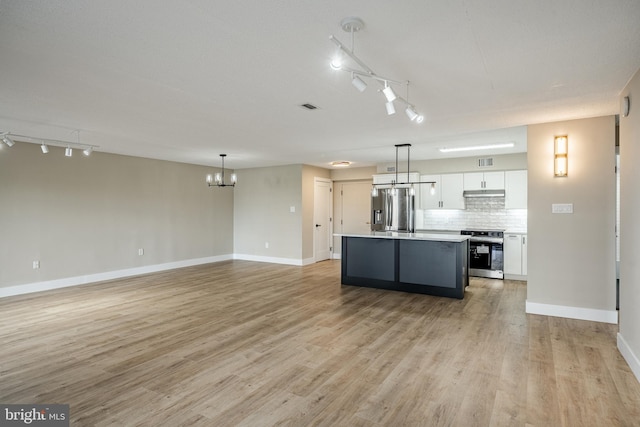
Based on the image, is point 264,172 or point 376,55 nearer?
point 376,55

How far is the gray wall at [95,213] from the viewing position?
555 centimetres

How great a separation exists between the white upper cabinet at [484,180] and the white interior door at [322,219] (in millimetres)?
3634

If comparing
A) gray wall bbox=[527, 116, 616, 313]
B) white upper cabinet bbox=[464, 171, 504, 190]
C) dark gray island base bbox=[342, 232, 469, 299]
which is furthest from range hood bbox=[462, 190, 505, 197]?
gray wall bbox=[527, 116, 616, 313]

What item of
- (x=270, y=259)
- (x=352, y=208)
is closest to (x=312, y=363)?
(x=270, y=259)

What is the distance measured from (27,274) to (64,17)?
5413mm

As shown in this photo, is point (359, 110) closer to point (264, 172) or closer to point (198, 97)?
point (198, 97)

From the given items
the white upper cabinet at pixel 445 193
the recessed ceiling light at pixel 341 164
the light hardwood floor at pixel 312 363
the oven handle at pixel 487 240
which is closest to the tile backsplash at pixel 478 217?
the white upper cabinet at pixel 445 193

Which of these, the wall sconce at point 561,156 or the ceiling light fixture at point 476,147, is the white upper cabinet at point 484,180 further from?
the wall sconce at point 561,156

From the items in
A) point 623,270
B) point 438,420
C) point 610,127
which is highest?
point 610,127

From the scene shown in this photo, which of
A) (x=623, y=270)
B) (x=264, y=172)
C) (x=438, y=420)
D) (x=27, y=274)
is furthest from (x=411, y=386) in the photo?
(x=264, y=172)

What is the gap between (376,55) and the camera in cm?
253

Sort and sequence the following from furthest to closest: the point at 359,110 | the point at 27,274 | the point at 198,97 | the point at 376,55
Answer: the point at 27,274 → the point at 359,110 → the point at 198,97 → the point at 376,55

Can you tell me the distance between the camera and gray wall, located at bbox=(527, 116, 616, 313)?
13.4 feet

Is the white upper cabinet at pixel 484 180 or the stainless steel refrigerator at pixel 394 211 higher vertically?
the white upper cabinet at pixel 484 180
